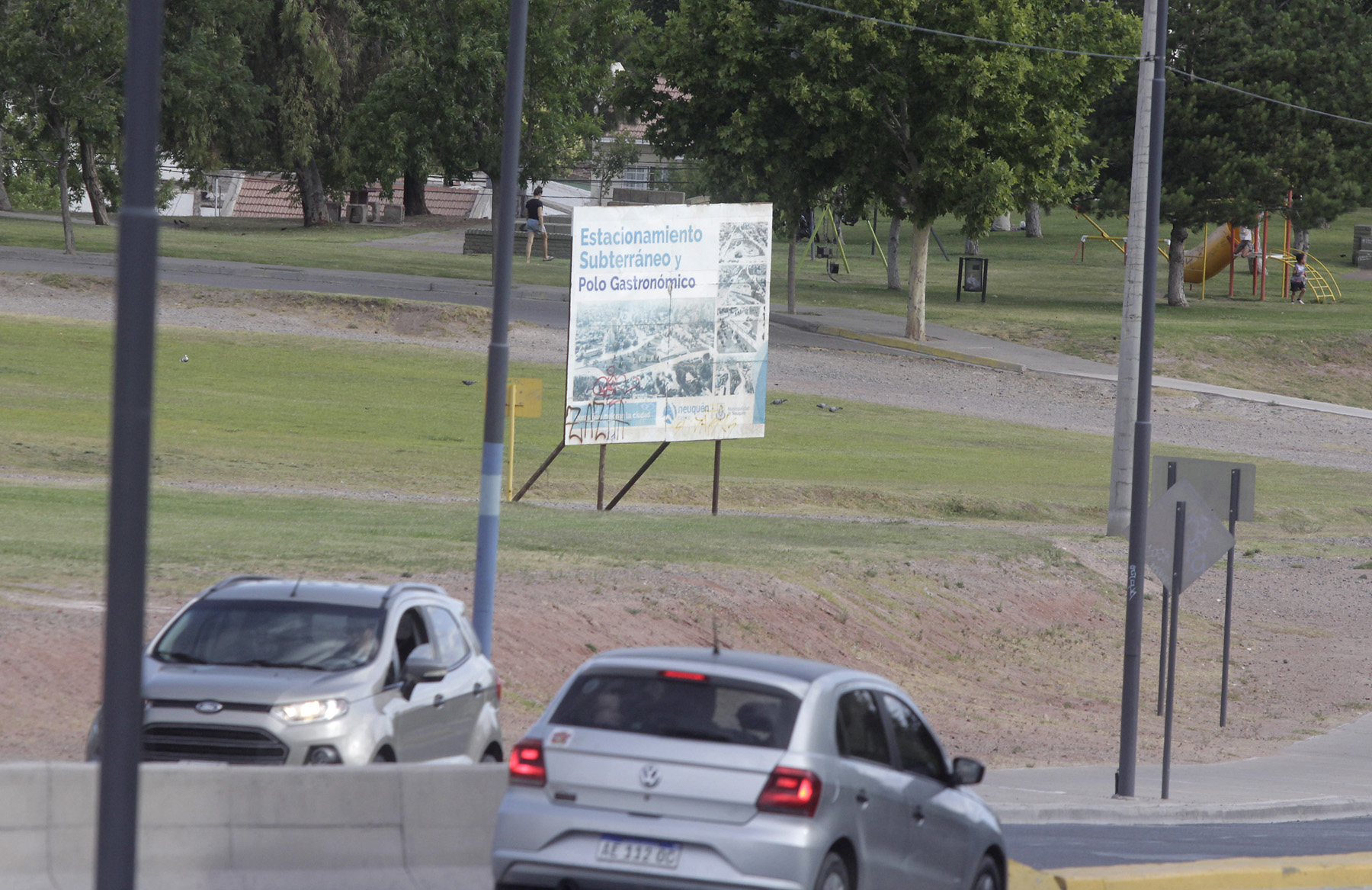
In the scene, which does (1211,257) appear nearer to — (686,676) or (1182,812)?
(1182,812)

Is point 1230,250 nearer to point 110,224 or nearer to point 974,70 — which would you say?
point 974,70

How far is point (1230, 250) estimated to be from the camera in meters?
64.8

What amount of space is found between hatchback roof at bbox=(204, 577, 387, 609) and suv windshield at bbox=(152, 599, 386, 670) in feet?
0.18

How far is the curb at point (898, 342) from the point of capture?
45500 millimetres

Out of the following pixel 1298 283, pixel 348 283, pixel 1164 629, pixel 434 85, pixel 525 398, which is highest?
pixel 434 85

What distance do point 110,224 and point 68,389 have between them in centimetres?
3602

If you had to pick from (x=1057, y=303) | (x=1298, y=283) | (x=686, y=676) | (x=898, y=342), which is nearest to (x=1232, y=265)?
(x=1298, y=283)

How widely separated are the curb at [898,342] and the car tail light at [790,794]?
3915 cm

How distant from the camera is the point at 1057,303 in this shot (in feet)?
197

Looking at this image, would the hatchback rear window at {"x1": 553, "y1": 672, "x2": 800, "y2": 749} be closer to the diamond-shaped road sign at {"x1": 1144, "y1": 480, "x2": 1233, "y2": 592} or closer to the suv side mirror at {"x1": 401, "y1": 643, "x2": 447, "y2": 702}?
the suv side mirror at {"x1": 401, "y1": 643, "x2": 447, "y2": 702}

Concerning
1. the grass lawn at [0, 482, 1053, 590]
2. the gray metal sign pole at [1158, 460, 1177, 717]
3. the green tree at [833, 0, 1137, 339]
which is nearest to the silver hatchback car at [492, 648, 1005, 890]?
the gray metal sign pole at [1158, 460, 1177, 717]

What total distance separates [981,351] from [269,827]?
133 ft

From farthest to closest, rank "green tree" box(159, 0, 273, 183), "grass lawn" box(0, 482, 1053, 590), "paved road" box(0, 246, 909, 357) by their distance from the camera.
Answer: "green tree" box(159, 0, 273, 183)
"paved road" box(0, 246, 909, 357)
"grass lawn" box(0, 482, 1053, 590)

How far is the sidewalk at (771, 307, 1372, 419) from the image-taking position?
1767 inches
